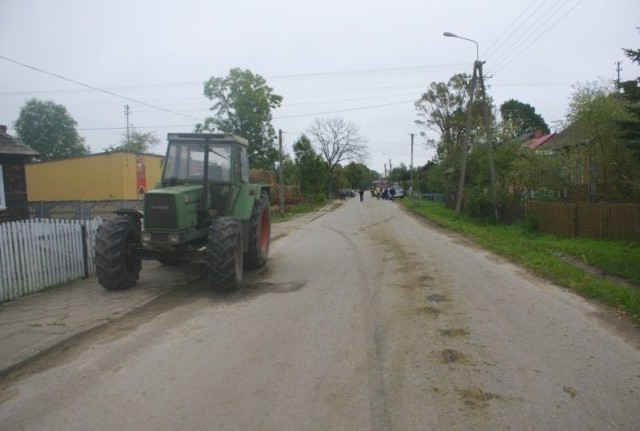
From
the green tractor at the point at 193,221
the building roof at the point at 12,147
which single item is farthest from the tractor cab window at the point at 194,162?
the building roof at the point at 12,147

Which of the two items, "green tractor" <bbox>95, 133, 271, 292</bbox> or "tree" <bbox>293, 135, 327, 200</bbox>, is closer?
"green tractor" <bbox>95, 133, 271, 292</bbox>

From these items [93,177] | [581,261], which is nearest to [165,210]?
[581,261]

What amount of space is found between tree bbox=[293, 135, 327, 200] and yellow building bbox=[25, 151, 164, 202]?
66.8ft

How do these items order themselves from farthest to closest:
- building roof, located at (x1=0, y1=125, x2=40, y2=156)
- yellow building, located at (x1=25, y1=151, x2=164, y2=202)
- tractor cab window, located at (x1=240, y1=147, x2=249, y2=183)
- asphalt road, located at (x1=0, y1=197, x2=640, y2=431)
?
1. yellow building, located at (x1=25, y1=151, x2=164, y2=202)
2. building roof, located at (x1=0, y1=125, x2=40, y2=156)
3. tractor cab window, located at (x1=240, y1=147, x2=249, y2=183)
4. asphalt road, located at (x1=0, y1=197, x2=640, y2=431)

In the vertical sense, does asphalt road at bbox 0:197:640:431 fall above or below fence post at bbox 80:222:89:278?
below

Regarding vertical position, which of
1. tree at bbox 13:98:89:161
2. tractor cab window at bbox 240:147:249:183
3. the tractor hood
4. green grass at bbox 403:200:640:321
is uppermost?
tree at bbox 13:98:89:161

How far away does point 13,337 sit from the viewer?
20.1 feet

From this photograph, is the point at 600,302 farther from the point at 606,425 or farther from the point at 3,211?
the point at 3,211

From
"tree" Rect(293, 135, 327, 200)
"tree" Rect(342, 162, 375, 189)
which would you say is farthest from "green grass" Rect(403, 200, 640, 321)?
"tree" Rect(342, 162, 375, 189)

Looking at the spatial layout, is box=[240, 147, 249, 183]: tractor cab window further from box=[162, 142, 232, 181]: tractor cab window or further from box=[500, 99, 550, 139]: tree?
box=[500, 99, 550, 139]: tree

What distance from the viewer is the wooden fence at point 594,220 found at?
13789 millimetres

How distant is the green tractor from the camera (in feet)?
26.9

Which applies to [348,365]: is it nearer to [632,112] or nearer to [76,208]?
[632,112]

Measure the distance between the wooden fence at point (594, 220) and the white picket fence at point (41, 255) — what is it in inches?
514
